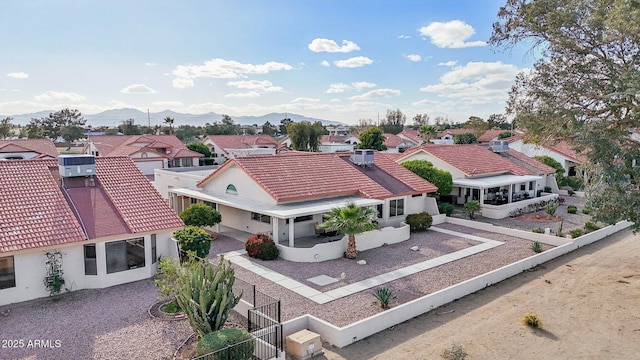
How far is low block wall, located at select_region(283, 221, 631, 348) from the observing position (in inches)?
579

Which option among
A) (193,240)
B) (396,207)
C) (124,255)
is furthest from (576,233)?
(124,255)

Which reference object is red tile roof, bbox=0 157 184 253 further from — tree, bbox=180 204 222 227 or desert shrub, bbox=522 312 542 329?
desert shrub, bbox=522 312 542 329

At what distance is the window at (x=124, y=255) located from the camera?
19247mm

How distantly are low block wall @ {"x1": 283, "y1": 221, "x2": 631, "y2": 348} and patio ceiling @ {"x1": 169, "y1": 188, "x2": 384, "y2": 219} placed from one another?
349 inches

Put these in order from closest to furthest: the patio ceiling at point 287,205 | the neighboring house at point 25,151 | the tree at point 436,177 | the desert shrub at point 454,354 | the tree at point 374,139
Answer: the desert shrub at point 454,354 < the patio ceiling at point 287,205 < the tree at point 436,177 < the neighboring house at point 25,151 < the tree at point 374,139

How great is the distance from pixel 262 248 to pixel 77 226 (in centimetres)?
894

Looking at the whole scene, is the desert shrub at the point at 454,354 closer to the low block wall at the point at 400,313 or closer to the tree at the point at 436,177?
the low block wall at the point at 400,313

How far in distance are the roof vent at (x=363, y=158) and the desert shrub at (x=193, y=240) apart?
16103 mm

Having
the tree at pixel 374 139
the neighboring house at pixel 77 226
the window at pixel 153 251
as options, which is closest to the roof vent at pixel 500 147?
the tree at pixel 374 139

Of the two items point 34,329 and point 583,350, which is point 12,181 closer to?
point 34,329

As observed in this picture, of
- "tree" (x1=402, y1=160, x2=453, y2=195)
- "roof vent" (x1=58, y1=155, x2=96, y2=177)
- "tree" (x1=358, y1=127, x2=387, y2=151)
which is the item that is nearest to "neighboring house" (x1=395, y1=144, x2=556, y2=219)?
"tree" (x1=402, y1=160, x2=453, y2=195)

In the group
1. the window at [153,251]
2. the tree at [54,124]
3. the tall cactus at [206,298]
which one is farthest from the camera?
the tree at [54,124]

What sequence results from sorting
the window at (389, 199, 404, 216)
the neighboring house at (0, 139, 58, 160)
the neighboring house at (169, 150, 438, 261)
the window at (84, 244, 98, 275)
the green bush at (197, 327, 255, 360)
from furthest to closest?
the neighboring house at (0, 139, 58, 160) < the window at (389, 199, 404, 216) < the neighboring house at (169, 150, 438, 261) < the window at (84, 244, 98, 275) < the green bush at (197, 327, 255, 360)

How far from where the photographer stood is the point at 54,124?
13788cm
